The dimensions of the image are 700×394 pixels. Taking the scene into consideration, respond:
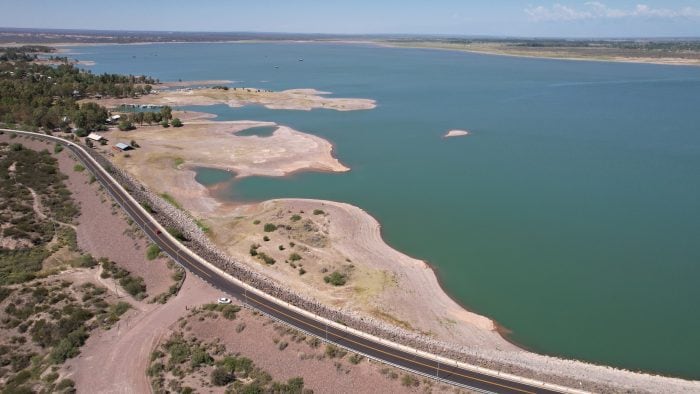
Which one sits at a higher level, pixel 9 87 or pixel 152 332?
pixel 9 87

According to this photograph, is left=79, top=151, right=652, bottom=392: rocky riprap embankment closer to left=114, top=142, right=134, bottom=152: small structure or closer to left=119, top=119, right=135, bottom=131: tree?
left=114, top=142, right=134, bottom=152: small structure

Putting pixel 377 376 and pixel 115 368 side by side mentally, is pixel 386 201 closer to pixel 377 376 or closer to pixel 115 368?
pixel 377 376

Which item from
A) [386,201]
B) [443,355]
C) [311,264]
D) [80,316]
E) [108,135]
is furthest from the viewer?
[108,135]

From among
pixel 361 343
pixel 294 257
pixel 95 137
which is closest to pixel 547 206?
pixel 294 257

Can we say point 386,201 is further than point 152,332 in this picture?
Yes

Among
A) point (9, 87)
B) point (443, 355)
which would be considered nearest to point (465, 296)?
point (443, 355)

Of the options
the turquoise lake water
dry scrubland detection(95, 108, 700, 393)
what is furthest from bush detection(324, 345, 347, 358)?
the turquoise lake water

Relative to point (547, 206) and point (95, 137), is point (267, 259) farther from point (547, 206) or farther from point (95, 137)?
point (95, 137)
